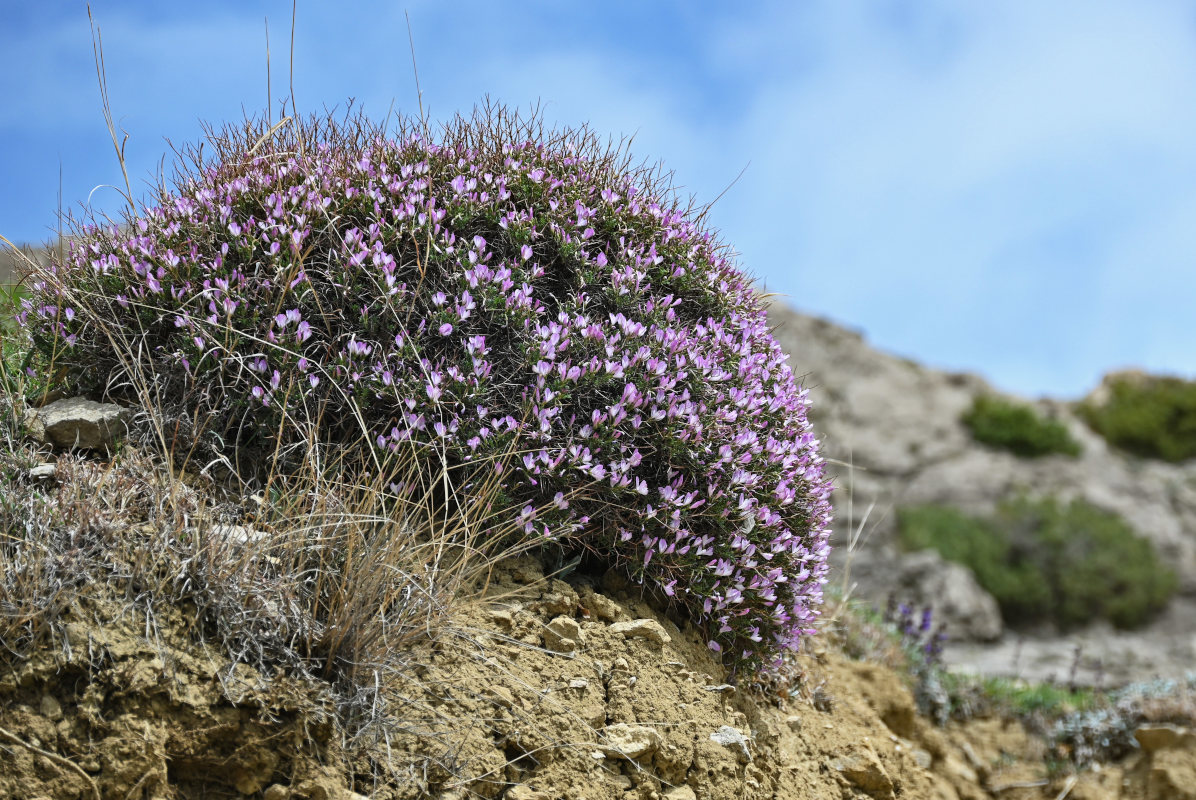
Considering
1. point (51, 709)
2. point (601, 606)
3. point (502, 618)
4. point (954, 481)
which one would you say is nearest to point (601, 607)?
point (601, 606)

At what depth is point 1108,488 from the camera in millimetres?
18422

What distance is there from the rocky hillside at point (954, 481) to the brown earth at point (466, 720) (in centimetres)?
828

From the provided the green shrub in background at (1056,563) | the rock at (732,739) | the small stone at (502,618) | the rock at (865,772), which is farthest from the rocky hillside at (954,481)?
the small stone at (502,618)

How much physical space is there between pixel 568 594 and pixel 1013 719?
5697 millimetres

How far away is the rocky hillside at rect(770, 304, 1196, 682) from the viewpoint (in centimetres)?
1210

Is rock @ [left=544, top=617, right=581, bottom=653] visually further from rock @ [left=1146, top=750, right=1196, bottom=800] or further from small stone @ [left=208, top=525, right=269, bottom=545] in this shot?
rock @ [left=1146, top=750, right=1196, bottom=800]

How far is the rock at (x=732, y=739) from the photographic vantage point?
3801 mm

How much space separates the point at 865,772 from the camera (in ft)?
14.7

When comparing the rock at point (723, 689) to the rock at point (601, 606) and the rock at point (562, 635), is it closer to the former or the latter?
the rock at point (601, 606)

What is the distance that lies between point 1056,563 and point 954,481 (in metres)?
2.88

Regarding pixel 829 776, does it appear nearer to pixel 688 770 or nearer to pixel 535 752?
pixel 688 770

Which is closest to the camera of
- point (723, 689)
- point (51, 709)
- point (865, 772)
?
A: point (51, 709)

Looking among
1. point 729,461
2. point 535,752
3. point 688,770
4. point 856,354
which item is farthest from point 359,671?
point 856,354

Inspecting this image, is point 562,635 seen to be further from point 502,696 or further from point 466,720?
point 466,720
